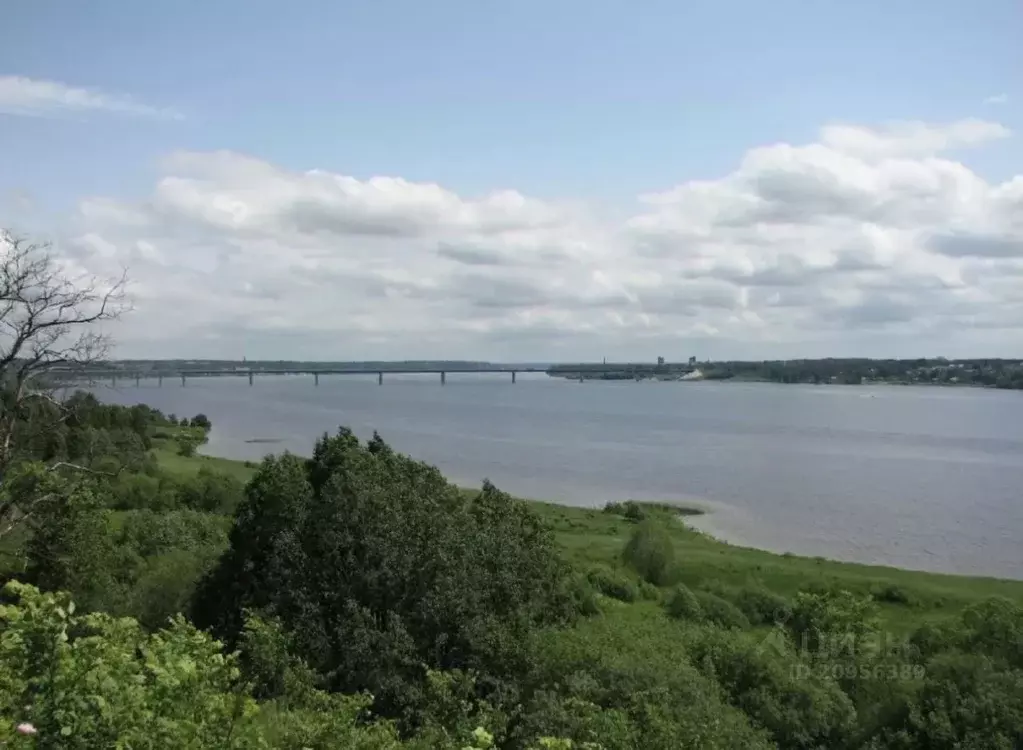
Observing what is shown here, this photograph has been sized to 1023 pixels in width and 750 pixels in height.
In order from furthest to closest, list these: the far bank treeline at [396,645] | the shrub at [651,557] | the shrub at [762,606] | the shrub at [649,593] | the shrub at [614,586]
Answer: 1. the shrub at [651,557]
2. the shrub at [649,593]
3. the shrub at [614,586]
4. the shrub at [762,606]
5. the far bank treeline at [396,645]

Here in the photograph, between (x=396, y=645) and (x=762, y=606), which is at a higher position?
(x=396, y=645)

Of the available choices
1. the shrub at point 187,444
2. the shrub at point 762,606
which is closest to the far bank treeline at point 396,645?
the shrub at point 762,606

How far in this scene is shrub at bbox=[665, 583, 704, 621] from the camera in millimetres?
31859

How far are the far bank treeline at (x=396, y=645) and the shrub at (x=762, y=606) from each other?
1305 millimetres

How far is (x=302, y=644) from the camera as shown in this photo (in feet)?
61.2

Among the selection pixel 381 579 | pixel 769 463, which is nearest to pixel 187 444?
pixel 769 463

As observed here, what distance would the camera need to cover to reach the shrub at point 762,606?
1299 inches

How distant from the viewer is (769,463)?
8638 centimetres

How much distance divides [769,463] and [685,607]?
188ft

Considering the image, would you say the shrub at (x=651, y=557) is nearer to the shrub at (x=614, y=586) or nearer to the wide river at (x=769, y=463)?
the shrub at (x=614, y=586)

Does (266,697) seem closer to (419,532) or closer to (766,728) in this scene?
(419,532)

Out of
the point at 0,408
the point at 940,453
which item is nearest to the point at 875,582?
the point at 0,408

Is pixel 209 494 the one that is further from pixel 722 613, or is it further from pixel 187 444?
pixel 187 444

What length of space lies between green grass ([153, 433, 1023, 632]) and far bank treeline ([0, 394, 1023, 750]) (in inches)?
267
